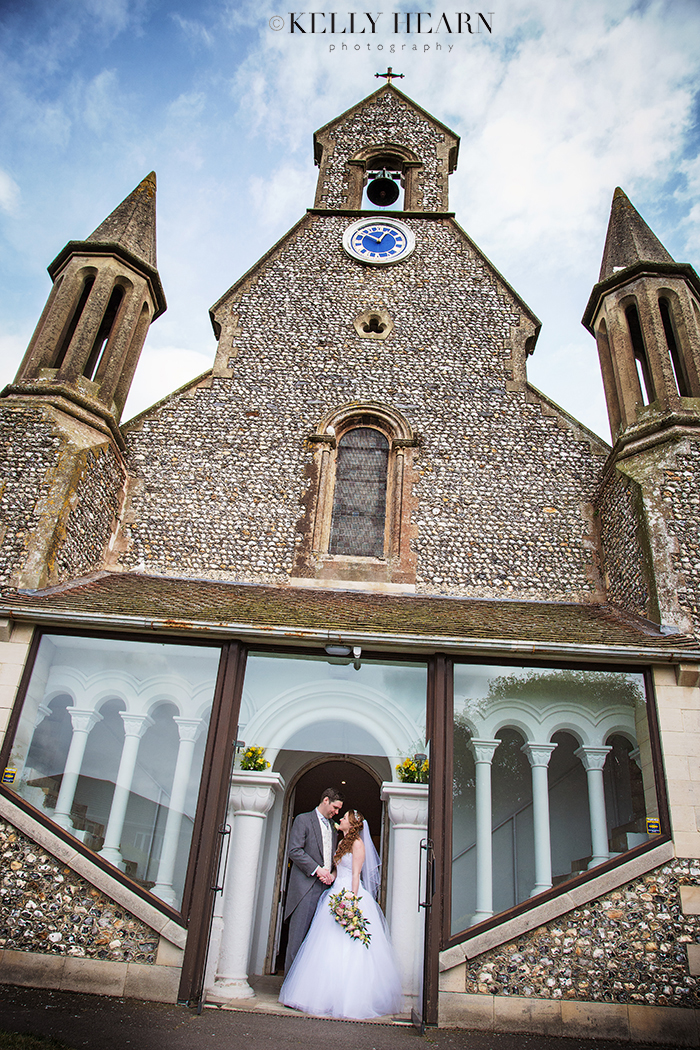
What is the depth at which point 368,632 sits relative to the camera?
7.03 meters

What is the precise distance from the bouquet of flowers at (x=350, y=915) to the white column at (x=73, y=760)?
264 cm

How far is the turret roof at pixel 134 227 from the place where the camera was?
11.7 metres

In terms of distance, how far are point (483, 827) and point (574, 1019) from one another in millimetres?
1680

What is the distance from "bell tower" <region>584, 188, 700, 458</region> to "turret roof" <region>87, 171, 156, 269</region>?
25.3 ft

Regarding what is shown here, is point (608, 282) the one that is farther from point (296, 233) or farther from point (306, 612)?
point (306, 612)

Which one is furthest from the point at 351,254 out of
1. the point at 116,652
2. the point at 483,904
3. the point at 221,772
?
the point at 483,904

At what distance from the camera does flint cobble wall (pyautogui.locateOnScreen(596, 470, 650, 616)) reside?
880 centimetres

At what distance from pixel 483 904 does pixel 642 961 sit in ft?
4.59

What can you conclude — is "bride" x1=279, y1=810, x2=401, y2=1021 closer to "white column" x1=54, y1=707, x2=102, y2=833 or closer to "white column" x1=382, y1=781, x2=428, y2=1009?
"white column" x1=382, y1=781, x2=428, y2=1009

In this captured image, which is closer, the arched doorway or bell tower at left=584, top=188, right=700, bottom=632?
bell tower at left=584, top=188, right=700, bottom=632

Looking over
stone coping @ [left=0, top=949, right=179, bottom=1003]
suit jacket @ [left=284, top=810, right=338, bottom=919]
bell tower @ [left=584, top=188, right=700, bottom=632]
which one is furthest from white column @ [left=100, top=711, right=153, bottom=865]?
bell tower @ [left=584, top=188, right=700, bottom=632]

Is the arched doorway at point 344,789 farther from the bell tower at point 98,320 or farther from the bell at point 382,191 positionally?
the bell at point 382,191

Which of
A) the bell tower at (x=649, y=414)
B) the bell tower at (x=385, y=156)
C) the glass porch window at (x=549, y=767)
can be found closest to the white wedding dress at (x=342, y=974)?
the glass porch window at (x=549, y=767)

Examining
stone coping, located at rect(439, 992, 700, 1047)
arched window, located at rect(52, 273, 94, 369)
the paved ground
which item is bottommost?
the paved ground
